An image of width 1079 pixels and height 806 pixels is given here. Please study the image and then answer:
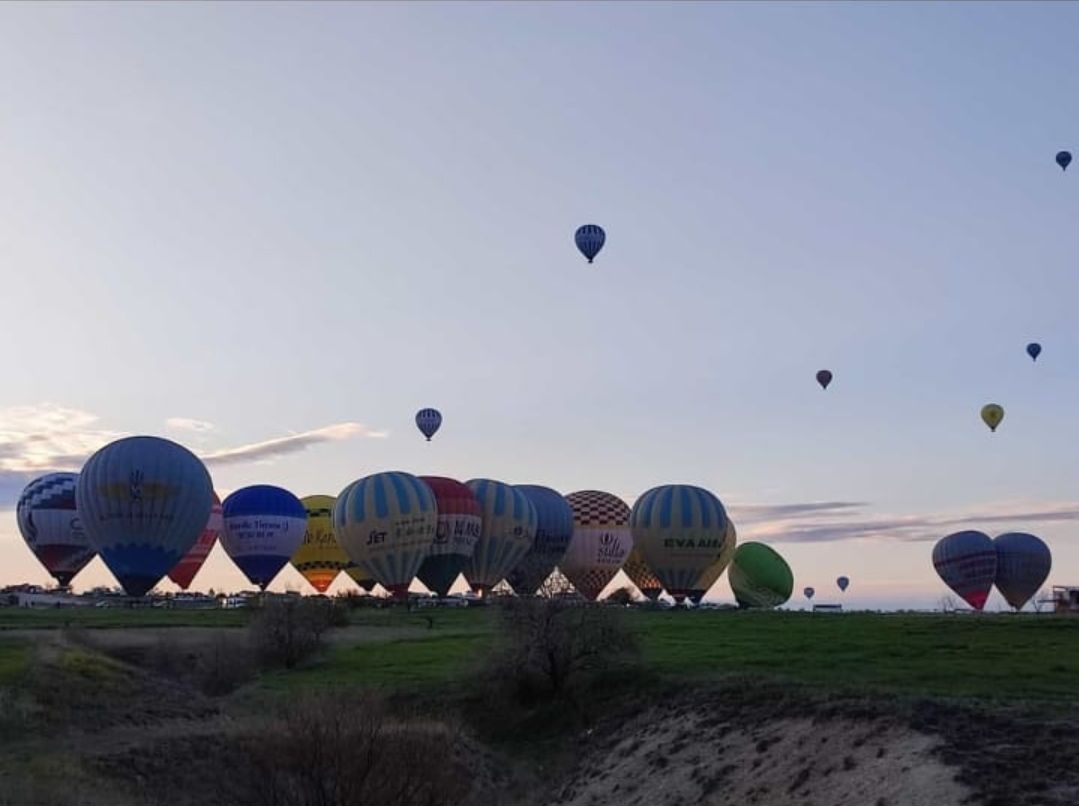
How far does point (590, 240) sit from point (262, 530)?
40533 mm

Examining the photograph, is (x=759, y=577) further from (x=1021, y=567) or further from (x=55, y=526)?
(x=55, y=526)

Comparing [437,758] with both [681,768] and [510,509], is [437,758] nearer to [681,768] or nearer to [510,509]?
[681,768]

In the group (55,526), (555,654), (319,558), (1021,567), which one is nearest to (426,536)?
(319,558)

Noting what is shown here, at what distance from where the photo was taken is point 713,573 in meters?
111

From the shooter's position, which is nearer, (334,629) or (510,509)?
(334,629)

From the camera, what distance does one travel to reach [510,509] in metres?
102

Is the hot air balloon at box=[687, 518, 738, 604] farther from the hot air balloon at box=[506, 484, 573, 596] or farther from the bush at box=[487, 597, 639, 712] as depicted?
the bush at box=[487, 597, 639, 712]

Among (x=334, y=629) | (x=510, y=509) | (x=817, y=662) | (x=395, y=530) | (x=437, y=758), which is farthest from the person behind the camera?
(x=510, y=509)

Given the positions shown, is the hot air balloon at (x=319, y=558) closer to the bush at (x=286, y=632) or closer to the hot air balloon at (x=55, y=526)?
the hot air balloon at (x=55, y=526)

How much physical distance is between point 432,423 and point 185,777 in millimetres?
79092

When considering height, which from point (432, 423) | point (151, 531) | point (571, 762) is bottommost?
point (571, 762)

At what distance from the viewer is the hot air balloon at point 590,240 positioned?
3408 inches

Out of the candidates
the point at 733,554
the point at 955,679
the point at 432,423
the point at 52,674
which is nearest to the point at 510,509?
the point at 432,423

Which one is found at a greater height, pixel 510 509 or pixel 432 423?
pixel 432 423
